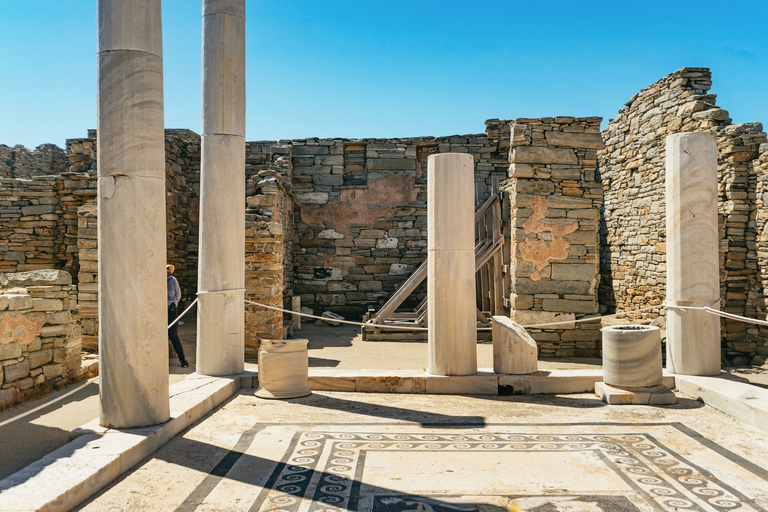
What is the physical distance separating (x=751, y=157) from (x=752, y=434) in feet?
24.3

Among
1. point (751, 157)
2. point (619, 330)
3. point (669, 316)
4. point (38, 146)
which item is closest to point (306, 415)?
point (619, 330)

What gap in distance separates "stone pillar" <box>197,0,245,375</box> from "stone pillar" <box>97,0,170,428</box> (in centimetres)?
198

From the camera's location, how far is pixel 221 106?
616cm

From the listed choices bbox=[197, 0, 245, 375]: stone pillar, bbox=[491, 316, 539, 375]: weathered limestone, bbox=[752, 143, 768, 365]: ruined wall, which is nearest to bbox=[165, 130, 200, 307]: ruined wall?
bbox=[197, 0, 245, 375]: stone pillar

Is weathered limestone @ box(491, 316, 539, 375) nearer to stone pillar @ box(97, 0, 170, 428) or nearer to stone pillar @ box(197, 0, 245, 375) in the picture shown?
stone pillar @ box(197, 0, 245, 375)

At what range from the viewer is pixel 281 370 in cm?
576

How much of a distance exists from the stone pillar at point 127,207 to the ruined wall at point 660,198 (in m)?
10.1

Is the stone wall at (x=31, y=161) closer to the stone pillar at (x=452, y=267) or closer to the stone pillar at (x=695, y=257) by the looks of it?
the stone pillar at (x=452, y=267)

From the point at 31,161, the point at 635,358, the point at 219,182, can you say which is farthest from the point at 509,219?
the point at 31,161

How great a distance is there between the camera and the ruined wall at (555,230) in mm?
9273

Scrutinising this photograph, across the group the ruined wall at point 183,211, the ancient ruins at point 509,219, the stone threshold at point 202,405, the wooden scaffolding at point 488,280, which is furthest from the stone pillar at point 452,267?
the ruined wall at point 183,211

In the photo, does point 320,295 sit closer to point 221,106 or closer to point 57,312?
point 57,312

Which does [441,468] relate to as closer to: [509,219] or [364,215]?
[509,219]

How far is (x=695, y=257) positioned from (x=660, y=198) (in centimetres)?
616
